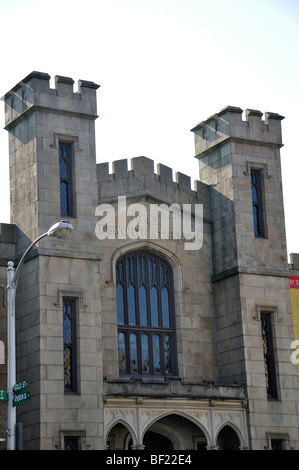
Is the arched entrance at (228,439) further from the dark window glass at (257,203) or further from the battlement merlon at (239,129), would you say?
the battlement merlon at (239,129)

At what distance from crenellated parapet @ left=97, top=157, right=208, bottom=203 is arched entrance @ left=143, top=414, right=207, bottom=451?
708 cm

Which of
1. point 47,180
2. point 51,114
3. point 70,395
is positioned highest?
point 51,114

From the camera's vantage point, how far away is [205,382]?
98.9 feet

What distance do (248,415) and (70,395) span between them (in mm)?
6004

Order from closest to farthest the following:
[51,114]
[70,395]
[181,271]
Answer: [70,395] < [51,114] < [181,271]

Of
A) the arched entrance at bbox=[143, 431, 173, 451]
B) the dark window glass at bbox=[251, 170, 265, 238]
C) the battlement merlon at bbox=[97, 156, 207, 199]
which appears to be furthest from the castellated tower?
the arched entrance at bbox=[143, 431, 173, 451]

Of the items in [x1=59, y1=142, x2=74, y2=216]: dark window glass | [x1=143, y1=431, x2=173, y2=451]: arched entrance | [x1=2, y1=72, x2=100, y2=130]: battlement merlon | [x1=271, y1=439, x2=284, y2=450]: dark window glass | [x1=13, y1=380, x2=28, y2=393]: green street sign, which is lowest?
[x1=271, y1=439, x2=284, y2=450]: dark window glass

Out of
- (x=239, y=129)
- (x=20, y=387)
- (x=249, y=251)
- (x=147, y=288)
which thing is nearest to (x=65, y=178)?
(x=147, y=288)

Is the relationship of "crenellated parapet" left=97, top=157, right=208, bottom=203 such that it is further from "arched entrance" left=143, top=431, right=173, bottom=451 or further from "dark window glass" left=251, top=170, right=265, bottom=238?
"arched entrance" left=143, top=431, right=173, bottom=451

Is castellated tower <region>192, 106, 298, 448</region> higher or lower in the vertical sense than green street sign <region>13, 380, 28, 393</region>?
higher

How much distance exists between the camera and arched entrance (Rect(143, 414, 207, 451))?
99.6ft
